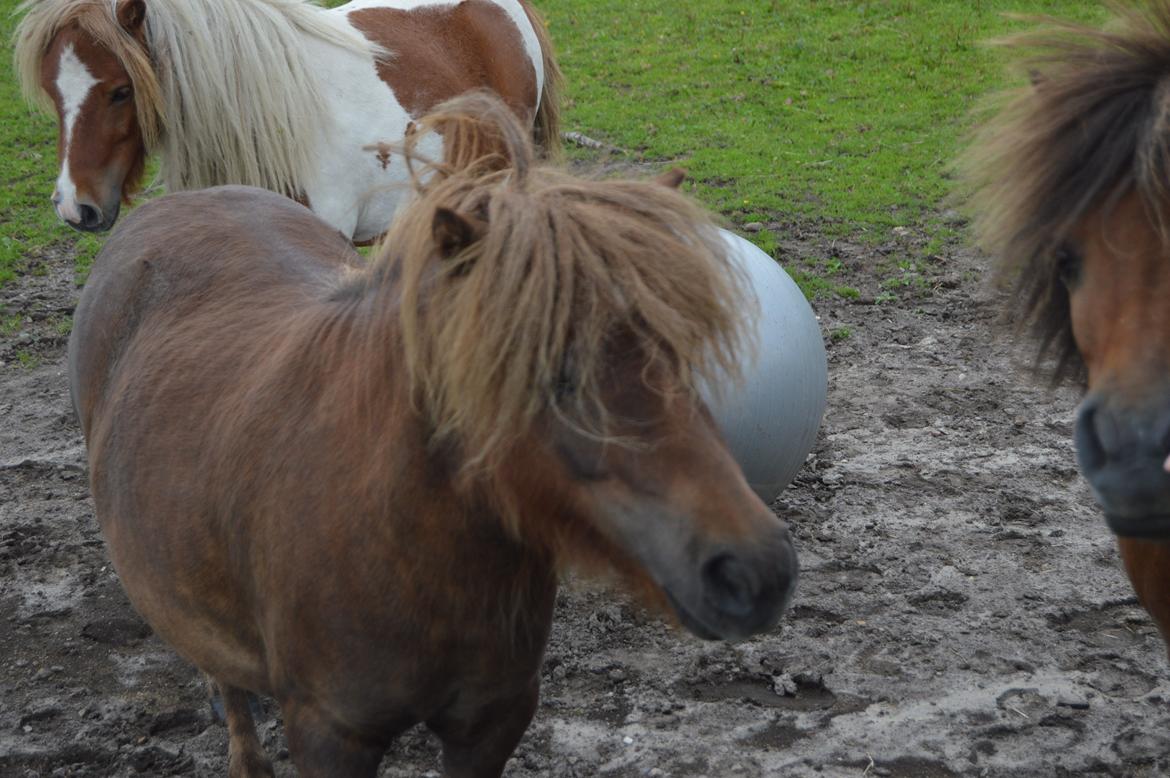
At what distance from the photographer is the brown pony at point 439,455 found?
2.00 m

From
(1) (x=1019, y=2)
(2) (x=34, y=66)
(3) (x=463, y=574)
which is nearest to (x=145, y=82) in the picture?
(2) (x=34, y=66)

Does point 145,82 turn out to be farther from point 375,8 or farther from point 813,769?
point 813,769

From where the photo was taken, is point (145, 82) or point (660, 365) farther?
point (145, 82)

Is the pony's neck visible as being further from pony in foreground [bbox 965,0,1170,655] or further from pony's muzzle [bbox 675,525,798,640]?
pony's muzzle [bbox 675,525,798,640]

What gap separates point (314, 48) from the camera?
5.61 m

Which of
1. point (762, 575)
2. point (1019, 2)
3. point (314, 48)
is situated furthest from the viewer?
point (1019, 2)

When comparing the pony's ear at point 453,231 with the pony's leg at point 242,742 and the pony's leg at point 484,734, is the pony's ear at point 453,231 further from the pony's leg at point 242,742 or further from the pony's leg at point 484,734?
the pony's leg at point 242,742

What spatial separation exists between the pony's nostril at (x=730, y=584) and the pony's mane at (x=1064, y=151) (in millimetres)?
1127

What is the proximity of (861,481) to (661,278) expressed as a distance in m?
3.38

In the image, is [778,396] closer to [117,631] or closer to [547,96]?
[117,631]

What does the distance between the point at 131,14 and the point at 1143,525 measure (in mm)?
4458

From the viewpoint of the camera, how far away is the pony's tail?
7224 millimetres

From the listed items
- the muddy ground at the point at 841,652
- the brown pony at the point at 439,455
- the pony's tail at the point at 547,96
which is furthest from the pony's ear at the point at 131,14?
the pony's tail at the point at 547,96

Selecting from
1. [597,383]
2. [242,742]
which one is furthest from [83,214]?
[597,383]
